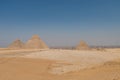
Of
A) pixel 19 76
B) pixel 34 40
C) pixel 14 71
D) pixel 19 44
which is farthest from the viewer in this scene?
pixel 19 44

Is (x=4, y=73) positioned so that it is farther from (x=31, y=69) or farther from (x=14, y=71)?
(x=31, y=69)

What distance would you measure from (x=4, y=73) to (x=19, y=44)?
8880 cm

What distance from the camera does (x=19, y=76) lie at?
44.6 ft

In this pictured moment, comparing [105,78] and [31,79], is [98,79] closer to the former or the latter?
[105,78]

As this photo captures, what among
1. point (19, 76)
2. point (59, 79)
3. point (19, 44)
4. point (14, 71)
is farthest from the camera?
point (19, 44)

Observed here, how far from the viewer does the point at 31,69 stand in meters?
16.3

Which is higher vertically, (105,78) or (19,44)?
(19,44)

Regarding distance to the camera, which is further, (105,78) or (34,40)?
(34,40)

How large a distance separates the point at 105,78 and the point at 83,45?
55.7 meters

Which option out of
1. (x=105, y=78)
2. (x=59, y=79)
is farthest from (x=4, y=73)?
(x=105, y=78)

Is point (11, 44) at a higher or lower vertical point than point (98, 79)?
higher

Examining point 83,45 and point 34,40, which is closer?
point 83,45

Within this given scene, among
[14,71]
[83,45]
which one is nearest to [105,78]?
[14,71]

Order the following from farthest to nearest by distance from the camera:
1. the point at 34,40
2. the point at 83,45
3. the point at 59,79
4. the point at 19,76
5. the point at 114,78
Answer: the point at 34,40, the point at 83,45, the point at 19,76, the point at 59,79, the point at 114,78
